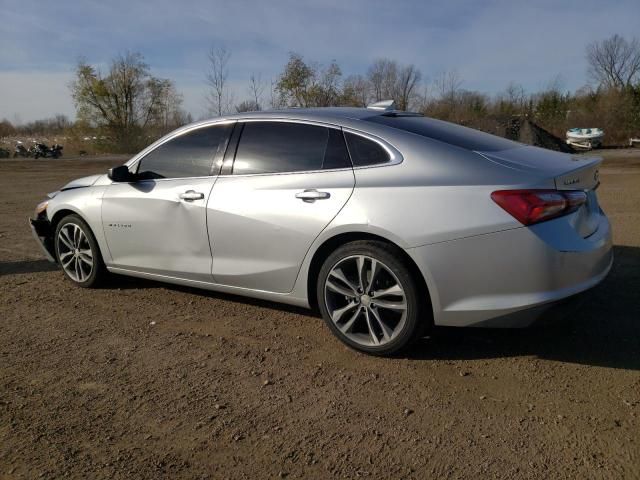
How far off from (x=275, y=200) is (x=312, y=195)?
0.31 metres

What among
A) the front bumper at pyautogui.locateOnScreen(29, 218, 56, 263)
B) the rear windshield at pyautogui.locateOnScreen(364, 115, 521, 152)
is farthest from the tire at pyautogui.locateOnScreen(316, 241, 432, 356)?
the front bumper at pyautogui.locateOnScreen(29, 218, 56, 263)

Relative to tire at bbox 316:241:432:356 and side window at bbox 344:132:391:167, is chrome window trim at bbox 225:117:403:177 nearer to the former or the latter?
side window at bbox 344:132:391:167

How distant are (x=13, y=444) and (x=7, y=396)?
588 mm

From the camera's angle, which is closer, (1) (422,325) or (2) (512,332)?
(1) (422,325)

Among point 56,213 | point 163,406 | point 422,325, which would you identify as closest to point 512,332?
point 422,325

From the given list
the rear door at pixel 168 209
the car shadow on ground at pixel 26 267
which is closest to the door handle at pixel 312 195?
the rear door at pixel 168 209

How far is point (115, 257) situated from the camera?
4914 mm

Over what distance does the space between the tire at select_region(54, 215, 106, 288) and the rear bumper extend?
Answer: 10.3ft

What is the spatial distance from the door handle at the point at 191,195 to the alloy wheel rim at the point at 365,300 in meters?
1.25

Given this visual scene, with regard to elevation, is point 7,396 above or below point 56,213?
below

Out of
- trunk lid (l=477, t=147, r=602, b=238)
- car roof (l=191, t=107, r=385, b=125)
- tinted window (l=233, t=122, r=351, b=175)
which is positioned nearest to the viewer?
trunk lid (l=477, t=147, r=602, b=238)

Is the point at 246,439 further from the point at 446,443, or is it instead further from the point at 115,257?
the point at 115,257

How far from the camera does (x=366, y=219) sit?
3.43 metres

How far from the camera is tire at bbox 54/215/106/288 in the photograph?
5094 mm
